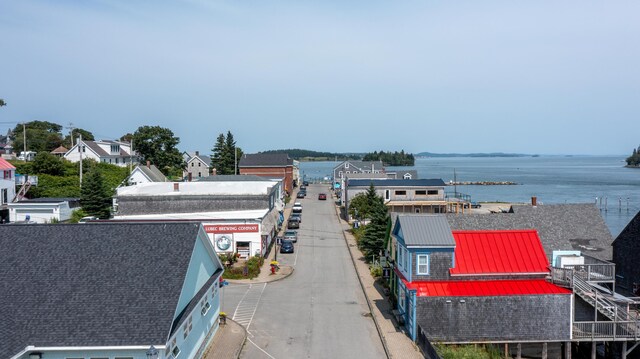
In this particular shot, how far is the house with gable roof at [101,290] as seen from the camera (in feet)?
48.4

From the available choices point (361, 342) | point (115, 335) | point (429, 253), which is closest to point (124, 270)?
point (115, 335)

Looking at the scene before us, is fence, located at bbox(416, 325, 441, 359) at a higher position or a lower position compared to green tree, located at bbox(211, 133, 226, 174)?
lower

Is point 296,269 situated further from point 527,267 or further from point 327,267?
point 527,267

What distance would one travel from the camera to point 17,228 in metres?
19.0

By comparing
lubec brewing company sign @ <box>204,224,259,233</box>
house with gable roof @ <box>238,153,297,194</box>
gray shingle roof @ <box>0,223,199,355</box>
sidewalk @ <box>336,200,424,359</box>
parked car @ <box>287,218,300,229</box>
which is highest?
house with gable roof @ <box>238,153,297,194</box>

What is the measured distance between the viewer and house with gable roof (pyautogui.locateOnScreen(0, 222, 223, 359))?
14758 millimetres

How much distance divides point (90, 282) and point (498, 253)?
18.9 metres

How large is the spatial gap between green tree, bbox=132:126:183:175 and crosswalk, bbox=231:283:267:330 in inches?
2627

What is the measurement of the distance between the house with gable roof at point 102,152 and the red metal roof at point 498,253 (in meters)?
58.9

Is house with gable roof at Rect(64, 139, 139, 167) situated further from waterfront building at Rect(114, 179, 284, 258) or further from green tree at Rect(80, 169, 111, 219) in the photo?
waterfront building at Rect(114, 179, 284, 258)

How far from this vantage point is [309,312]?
27.8 meters

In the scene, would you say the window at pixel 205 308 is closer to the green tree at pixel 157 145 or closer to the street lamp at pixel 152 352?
the street lamp at pixel 152 352

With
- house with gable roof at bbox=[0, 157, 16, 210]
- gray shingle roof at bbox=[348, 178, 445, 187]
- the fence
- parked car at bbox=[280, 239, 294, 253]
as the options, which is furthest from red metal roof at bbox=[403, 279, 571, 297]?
Answer: gray shingle roof at bbox=[348, 178, 445, 187]

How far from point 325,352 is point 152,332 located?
9395 millimetres
